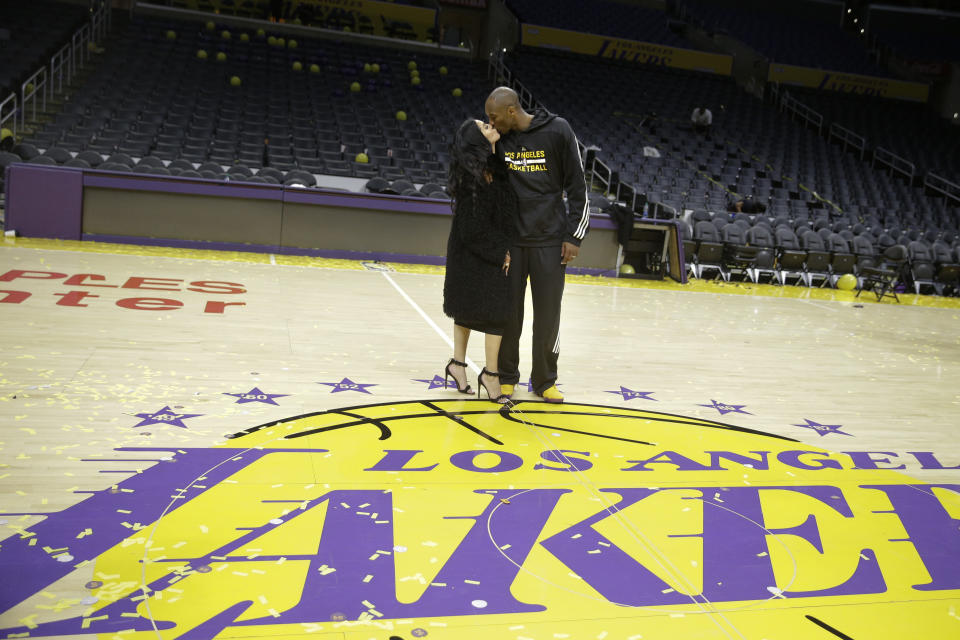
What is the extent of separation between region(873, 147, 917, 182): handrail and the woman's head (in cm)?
1766

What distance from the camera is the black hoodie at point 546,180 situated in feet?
10.7

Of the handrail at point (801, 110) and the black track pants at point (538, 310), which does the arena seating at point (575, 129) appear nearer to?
the handrail at point (801, 110)

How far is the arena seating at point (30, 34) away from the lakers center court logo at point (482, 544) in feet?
43.4

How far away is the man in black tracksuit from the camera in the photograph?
324cm

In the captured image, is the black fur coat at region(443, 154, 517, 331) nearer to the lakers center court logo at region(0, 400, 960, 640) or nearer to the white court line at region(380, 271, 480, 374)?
the lakers center court logo at region(0, 400, 960, 640)

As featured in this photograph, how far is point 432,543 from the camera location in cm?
203

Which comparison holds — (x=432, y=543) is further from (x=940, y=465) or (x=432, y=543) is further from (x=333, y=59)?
(x=333, y=59)

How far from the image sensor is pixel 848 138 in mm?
19656

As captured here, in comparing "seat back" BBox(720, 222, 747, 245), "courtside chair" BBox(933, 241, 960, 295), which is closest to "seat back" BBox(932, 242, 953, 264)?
"courtside chair" BBox(933, 241, 960, 295)

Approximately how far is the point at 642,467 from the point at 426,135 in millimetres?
11699

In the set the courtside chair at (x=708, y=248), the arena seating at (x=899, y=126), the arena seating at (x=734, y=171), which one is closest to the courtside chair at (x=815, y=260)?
the arena seating at (x=734, y=171)

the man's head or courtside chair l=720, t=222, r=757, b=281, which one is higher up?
the man's head

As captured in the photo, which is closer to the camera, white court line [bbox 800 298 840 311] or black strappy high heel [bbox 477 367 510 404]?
black strappy high heel [bbox 477 367 510 404]

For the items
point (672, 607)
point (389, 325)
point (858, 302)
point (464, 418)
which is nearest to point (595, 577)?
point (672, 607)
